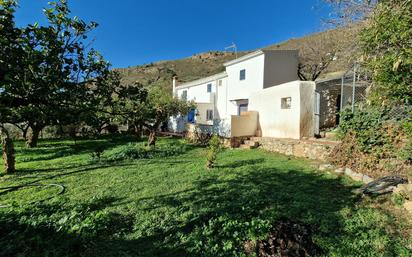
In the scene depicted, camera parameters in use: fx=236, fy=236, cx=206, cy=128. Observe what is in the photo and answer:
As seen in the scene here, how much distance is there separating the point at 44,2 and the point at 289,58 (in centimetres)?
1807

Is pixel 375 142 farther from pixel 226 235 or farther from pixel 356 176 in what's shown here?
pixel 226 235

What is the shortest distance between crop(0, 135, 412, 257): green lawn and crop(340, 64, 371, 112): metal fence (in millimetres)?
3440

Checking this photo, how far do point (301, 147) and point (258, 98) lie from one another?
5.44 meters

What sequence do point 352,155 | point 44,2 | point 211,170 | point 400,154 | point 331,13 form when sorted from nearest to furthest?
point 44,2 < point 400,154 < point 352,155 < point 211,170 < point 331,13

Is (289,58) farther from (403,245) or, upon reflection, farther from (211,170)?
(403,245)

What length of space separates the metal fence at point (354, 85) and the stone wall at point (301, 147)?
1.72m

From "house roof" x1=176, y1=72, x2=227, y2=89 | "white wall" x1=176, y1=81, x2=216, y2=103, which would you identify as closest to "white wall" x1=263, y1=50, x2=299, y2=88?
"house roof" x1=176, y1=72, x2=227, y2=89

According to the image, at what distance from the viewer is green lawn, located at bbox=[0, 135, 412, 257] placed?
4082mm

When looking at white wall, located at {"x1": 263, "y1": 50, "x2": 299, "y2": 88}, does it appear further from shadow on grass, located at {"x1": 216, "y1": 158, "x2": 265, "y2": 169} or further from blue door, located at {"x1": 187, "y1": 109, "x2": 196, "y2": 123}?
shadow on grass, located at {"x1": 216, "y1": 158, "x2": 265, "y2": 169}

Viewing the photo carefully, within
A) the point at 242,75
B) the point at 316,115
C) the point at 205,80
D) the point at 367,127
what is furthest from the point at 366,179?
the point at 205,80

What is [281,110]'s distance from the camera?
13.2 metres

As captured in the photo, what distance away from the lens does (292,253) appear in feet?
12.4

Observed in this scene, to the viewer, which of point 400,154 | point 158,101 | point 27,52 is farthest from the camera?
point 158,101

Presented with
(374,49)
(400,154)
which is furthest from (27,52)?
(400,154)
